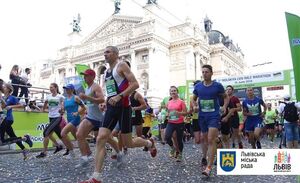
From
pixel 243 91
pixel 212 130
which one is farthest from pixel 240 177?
pixel 243 91

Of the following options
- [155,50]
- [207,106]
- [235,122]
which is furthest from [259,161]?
[155,50]

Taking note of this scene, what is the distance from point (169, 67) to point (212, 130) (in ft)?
118

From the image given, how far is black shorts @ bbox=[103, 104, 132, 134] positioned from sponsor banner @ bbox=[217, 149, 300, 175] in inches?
57.5

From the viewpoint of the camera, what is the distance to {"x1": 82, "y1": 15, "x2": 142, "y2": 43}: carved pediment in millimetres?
42938

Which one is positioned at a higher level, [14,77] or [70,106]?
[14,77]

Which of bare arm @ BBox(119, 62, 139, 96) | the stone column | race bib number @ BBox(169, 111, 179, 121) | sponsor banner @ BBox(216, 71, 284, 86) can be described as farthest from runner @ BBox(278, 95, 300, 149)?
the stone column

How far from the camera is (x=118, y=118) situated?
4.10 m

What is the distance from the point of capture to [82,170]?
17.0 ft

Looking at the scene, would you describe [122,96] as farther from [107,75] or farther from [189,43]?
[189,43]

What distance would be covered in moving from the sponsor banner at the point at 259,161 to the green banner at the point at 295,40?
1.28 meters

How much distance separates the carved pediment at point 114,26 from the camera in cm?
4294

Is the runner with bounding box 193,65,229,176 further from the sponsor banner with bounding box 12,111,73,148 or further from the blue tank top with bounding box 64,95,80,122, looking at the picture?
the sponsor banner with bounding box 12,111,73,148

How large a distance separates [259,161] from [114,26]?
43306mm

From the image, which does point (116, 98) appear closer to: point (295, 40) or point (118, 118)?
point (118, 118)
